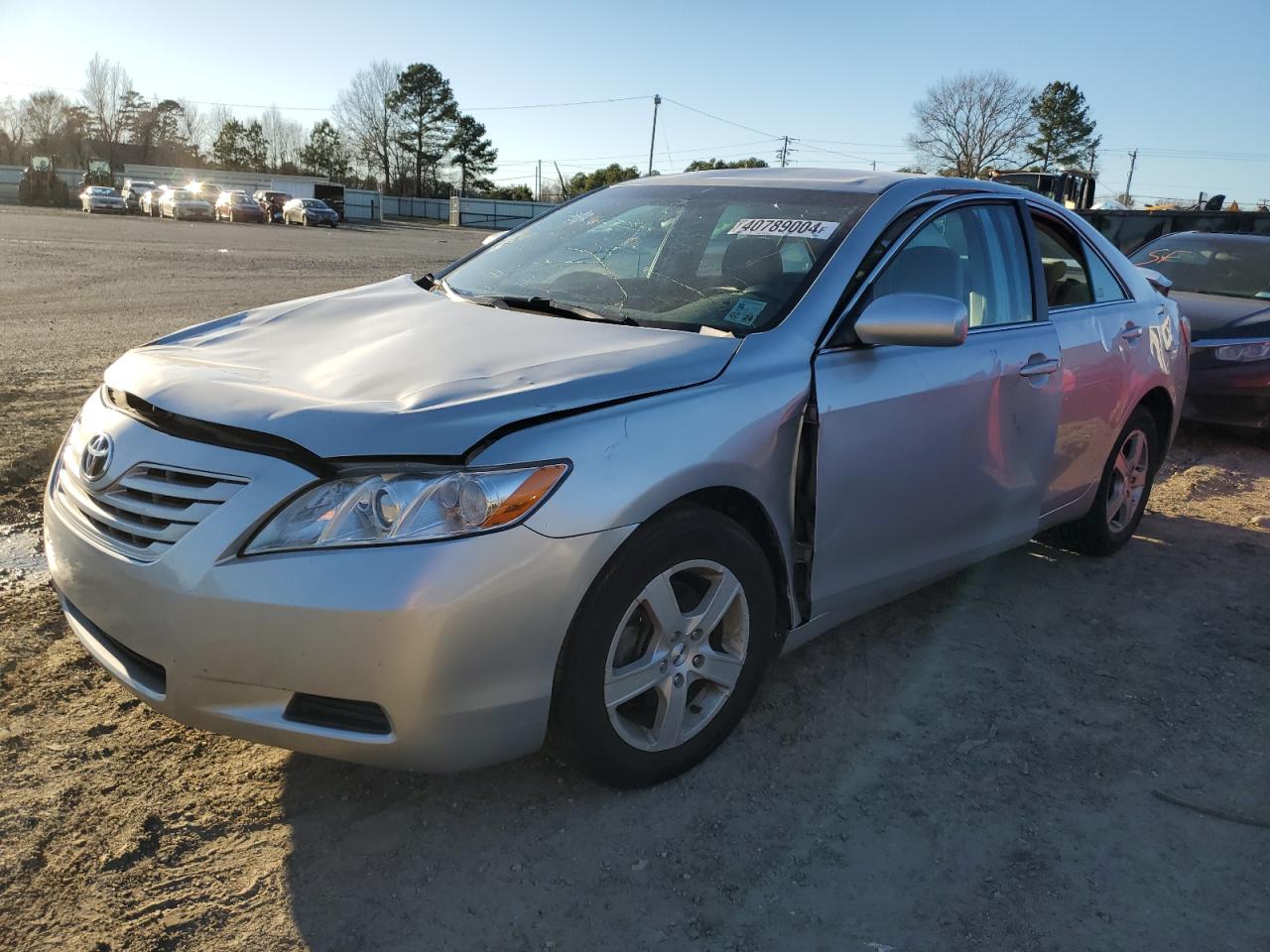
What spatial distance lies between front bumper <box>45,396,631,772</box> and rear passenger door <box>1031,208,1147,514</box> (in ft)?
8.04

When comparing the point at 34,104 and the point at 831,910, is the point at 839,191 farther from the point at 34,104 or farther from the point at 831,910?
the point at 34,104

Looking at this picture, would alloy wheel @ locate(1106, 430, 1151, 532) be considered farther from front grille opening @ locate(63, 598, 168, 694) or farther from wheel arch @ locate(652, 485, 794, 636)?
front grille opening @ locate(63, 598, 168, 694)

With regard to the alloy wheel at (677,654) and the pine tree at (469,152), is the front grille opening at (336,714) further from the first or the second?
the pine tree at (469,152)

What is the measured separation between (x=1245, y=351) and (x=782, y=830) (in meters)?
6.44

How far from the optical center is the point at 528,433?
2.30 metres

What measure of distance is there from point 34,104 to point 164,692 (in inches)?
4386

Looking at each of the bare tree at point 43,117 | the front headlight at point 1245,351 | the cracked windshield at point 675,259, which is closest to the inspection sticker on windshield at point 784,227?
the cracked windshield at point 675,259

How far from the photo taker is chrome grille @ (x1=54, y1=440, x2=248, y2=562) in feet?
7.35

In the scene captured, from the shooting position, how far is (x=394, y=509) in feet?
7.20

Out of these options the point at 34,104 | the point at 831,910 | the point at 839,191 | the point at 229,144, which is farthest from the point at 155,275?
the point at 34,104

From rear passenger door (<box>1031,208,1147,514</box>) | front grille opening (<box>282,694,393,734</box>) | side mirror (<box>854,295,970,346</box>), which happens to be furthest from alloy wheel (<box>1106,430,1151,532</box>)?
front grille opening (<box>282,694,393,734</box>)

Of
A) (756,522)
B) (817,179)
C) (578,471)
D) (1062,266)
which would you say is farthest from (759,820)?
(1062,266)

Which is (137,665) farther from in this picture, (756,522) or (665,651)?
(756,522)

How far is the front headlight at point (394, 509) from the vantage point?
2168 millimetres
